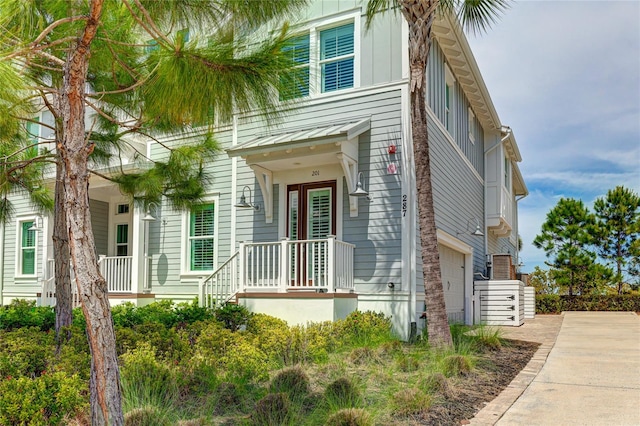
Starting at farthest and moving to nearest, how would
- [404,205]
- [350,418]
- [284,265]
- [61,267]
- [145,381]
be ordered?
[404,205], [284,265], [61,267], [145,381], [350,418]

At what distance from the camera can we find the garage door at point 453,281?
43.4 ft

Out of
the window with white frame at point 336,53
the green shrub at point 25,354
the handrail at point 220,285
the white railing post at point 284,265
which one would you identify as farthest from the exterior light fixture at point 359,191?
the green shrub at point 25,354

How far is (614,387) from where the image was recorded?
6.48 metres

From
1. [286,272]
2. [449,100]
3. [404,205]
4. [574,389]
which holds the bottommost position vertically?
[574,389]

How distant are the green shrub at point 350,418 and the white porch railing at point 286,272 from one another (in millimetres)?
5156

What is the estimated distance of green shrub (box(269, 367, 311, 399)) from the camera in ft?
18.1

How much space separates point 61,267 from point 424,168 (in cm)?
555

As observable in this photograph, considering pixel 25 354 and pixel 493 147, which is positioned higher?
pixel 493 147

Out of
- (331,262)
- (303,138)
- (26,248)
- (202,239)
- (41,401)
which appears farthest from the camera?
(26,248)

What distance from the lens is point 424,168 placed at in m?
8.53

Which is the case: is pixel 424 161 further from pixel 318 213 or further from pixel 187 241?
pixel 187 241

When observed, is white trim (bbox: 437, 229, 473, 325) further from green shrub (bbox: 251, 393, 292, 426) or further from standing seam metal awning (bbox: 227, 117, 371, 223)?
green shrub (bbox: 251, 393, 292, 426)

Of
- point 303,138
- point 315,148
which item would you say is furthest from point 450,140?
point 303,138

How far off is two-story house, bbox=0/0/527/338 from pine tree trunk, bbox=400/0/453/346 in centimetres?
164
